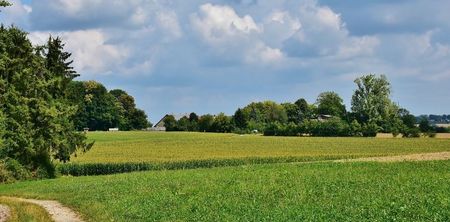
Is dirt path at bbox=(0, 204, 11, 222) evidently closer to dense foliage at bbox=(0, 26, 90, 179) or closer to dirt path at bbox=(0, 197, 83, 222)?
dirt path at bbox=(0, 197, 83, 222)

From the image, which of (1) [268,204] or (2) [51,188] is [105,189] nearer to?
(2) [51,188]

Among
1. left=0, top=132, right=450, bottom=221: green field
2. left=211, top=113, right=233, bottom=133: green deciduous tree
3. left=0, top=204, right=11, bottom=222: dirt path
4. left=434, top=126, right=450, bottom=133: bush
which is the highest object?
left=211, top=113, right=233, bottom=133: green deciduous tree

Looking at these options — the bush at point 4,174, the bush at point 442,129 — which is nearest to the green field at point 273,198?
the bush at point 4,174

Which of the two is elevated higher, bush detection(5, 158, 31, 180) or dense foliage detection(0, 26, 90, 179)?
dense foliage detection(0, 26, 90, 179)

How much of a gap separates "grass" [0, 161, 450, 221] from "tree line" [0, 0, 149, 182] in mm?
16906

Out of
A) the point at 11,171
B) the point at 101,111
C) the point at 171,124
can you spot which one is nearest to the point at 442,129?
the point at 171,124

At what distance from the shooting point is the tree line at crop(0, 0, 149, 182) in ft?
168

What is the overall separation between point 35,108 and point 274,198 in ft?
117

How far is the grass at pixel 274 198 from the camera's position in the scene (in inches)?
722

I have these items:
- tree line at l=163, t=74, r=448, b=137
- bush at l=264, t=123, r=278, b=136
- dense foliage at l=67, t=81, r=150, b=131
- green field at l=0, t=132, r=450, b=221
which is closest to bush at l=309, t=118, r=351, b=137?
tree line at l=163, t=74, r=448, b=137

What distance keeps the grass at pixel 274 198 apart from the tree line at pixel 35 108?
16906 millimetres

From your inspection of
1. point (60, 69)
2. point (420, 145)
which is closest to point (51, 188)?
point (60, 69)

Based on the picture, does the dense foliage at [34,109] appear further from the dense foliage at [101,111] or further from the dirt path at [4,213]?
the dense foliage at [101,111]

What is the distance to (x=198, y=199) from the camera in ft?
81.6
